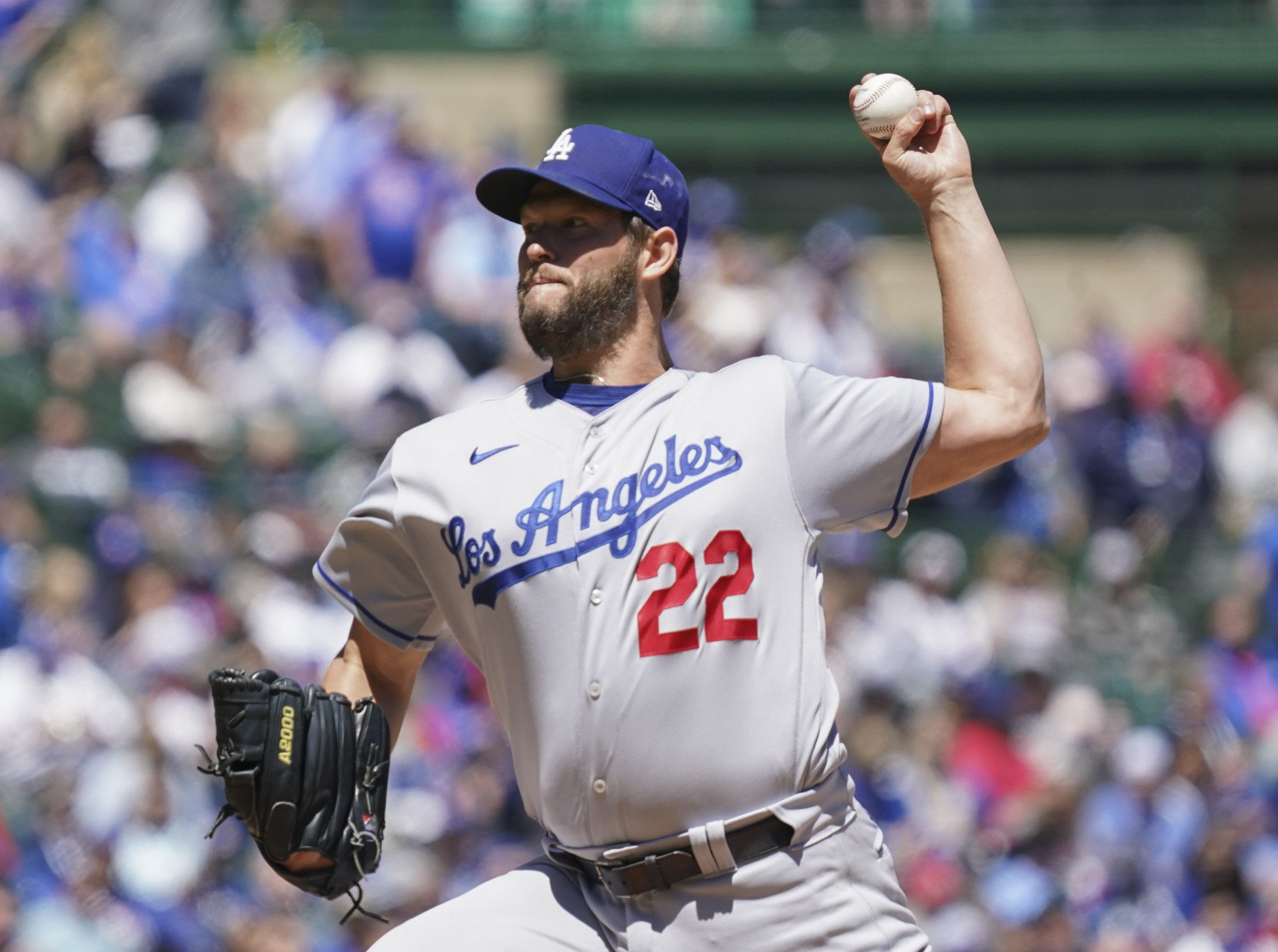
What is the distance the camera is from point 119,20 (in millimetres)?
11305

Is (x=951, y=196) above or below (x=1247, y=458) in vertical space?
above

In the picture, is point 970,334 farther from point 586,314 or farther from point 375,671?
point 375,671

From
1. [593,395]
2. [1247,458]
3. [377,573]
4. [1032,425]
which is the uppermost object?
[593,395]

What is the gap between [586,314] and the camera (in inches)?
122

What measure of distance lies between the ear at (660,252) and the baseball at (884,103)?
40 centimetres

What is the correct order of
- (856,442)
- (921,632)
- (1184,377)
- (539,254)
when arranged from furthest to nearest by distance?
(1184,377) → (921,632) → (539,254) → (856,442)

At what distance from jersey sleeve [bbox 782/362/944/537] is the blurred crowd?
467cm

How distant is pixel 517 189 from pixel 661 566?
0.82 metres

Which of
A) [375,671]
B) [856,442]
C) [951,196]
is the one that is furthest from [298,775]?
[951,196]

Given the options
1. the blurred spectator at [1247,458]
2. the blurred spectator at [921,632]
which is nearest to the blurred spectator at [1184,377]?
the blurred spectator at [1247,458]

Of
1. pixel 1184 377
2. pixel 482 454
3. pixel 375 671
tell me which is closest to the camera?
pixel 482 454

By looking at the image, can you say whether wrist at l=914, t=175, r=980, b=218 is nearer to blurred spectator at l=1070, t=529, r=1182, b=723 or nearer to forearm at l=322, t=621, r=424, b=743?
forearm at l=322, t=621, r=424, b=743

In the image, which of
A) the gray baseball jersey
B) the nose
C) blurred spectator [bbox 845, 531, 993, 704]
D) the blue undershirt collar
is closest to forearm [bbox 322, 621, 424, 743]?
the gray baseball jersey

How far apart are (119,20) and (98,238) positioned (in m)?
2.62
